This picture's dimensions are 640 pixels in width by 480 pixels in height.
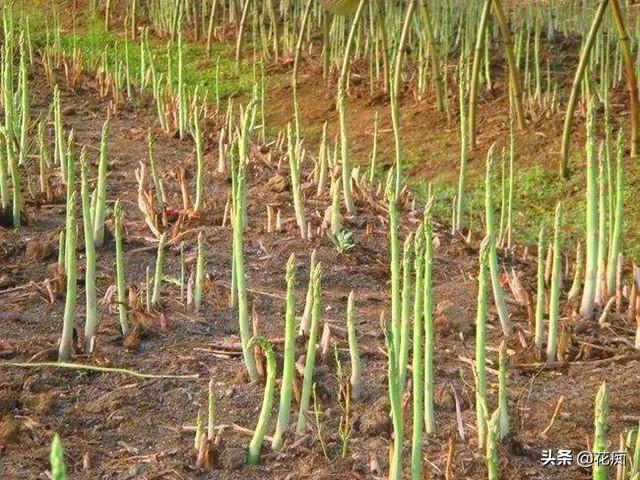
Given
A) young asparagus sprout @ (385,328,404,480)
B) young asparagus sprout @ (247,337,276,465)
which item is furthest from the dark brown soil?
young asparagus sprout @ (385,328,404,480)

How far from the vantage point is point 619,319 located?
3.27 metres

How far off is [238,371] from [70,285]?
0.46 meters

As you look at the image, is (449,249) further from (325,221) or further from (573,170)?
(573,170)

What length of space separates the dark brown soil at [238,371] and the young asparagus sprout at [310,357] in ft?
0.15

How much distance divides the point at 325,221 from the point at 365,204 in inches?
19.9

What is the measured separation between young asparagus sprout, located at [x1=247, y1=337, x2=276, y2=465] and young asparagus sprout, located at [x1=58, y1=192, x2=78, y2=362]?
580 millimetres

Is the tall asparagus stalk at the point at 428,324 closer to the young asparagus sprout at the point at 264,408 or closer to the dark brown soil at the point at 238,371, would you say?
the dark brown soil at the point at 238,371

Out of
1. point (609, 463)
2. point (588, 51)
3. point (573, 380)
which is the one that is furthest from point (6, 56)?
point (609, 463)

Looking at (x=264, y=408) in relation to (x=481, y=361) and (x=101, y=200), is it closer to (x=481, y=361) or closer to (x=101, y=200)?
(x=481, y=361)

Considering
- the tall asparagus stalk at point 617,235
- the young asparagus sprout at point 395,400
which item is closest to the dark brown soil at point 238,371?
the tall asparagus stalk at point 617,235

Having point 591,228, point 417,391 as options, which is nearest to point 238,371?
point 417,391

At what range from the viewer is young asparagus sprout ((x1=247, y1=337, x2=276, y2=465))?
7.27ft

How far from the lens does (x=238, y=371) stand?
2746 mm

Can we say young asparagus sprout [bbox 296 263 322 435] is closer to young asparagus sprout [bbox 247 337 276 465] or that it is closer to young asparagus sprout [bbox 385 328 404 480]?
young asparagus sprout [bbox 247 337 276 465]
